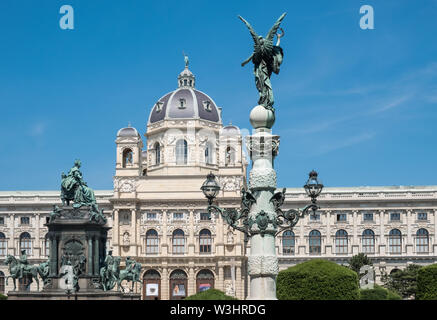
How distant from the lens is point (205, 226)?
102 meters

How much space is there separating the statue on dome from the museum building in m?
79.3

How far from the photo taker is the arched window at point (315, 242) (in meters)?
104

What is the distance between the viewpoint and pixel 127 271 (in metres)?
55.4

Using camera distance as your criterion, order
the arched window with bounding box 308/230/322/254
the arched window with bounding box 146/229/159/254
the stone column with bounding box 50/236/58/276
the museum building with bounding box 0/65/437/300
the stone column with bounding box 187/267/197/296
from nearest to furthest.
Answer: the stone column with bounding box 50/236/58/276 → the stone column with bounding box 187/267/197/296 → the museum building with bounding box 0/65/437/300 → the arched window with bounding box 146/229/159/254 → the arched window with bounding box 308/230/322/254

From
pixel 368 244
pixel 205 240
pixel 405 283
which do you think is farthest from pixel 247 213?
pixel 368 244

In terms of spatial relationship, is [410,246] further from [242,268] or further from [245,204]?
[245,204]

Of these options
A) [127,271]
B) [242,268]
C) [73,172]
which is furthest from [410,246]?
[73,172]

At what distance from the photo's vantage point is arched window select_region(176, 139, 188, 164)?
110000 mm

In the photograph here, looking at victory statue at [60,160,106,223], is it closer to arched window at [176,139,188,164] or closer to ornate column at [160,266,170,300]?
→ ornate column at [160,266,170,300]

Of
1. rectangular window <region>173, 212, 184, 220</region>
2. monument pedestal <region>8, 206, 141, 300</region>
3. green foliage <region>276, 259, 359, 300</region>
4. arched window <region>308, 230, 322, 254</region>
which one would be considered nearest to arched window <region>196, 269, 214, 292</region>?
rectangular window <region>173, 212, 184, 220</region>

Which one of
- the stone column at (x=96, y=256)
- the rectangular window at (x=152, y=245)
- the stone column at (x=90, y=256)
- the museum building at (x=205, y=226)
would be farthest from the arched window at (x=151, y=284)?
the stone column at (x=90, y=256)

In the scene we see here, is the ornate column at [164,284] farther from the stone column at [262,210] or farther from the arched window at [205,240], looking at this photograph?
the stone column at [262,210]

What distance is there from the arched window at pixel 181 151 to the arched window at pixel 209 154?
296 cm
